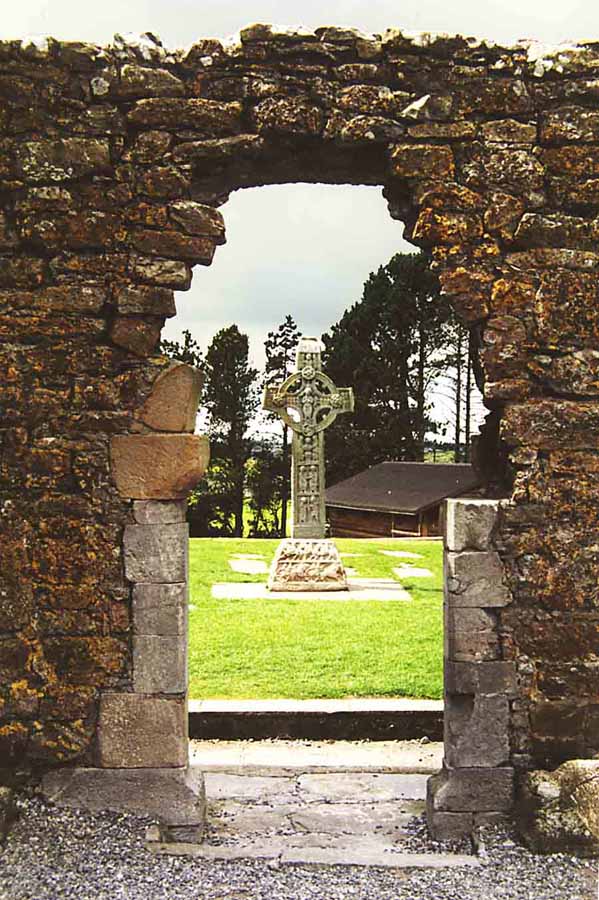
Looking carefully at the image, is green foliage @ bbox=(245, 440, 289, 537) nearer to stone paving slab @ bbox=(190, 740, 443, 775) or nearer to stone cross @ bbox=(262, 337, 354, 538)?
stone cross @ bbox=(262, 337, 354, 538)

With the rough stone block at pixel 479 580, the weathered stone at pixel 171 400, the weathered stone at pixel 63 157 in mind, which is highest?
the weathered stone at pixel 63 157

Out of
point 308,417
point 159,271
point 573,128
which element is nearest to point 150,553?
point 159,271

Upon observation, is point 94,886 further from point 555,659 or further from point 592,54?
point 592,54

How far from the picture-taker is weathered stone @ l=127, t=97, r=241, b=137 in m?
5.31

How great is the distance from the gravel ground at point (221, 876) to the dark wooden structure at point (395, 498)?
1515 cm

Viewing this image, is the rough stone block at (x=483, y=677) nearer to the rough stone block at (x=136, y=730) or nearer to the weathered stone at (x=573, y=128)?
the rough stone block at (x=136, y=730)

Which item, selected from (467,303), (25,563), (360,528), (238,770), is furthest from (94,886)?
(360,528)

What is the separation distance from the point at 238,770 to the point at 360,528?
15857 mm

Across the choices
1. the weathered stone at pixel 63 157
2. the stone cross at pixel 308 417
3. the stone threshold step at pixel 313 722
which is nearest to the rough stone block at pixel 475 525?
the stone threshold step at pixel 313 722

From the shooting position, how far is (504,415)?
539 centimetres

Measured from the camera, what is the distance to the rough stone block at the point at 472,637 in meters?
5.34

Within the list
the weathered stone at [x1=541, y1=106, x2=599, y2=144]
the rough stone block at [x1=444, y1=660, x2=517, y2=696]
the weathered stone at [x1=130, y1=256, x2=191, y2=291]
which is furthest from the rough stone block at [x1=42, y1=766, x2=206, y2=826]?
the weathered stone at [x1=541, y1=106, x2=599, y2=144]

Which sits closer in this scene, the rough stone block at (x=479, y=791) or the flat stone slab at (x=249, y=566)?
the rough stone block at (x=479, y=791)

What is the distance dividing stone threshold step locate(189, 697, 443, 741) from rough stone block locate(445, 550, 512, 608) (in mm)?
2541
